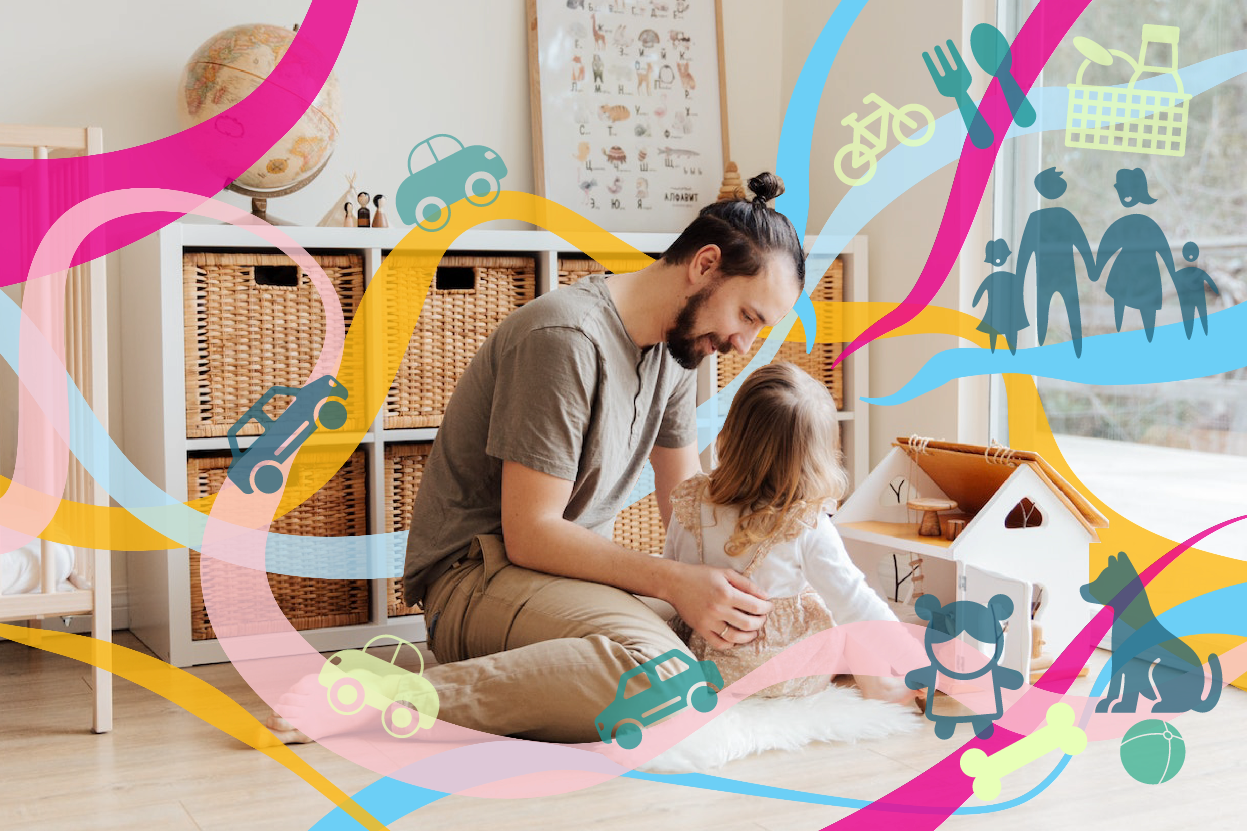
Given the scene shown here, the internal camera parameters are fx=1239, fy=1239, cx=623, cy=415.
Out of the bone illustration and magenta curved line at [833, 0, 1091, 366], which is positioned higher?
magenta curved line at [833, 0, 1091, 366]

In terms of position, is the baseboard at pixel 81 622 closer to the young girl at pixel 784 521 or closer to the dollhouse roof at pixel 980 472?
the young girl at pixel 784 521

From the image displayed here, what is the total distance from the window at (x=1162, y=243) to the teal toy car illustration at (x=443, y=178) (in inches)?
41.0

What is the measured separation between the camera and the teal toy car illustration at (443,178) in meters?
2.45

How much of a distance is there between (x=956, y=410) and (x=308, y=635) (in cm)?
125

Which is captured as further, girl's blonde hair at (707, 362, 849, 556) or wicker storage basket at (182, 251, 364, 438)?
wicker storage basket at (182, 251, 364, 438)

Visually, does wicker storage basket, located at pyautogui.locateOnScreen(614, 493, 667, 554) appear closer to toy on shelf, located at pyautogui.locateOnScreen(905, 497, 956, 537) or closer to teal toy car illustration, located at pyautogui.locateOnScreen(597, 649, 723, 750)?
toy on shelf, located at pyautogui.locateOnScreen(905, 497, 956, 537)

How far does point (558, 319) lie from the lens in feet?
5.52

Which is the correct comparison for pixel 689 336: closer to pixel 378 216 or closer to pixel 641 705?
pixel 641 705

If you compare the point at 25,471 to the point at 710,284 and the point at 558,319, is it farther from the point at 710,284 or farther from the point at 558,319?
the point at 710,284

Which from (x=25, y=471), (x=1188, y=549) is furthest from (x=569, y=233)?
(x=1188, y=549)

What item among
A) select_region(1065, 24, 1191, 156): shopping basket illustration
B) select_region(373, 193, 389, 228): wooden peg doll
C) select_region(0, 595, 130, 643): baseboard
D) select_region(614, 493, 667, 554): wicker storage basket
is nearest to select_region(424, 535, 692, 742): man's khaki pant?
select_region(614, 493, 667, 554): wicker storage basket

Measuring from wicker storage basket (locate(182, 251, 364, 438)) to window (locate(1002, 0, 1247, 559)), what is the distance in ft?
4.11

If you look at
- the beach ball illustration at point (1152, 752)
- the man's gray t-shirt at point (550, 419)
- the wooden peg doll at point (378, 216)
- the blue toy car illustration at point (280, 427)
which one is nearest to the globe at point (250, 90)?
the wooden peg doll at point (378, 216)

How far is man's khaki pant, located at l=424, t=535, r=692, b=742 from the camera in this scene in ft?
4.98
